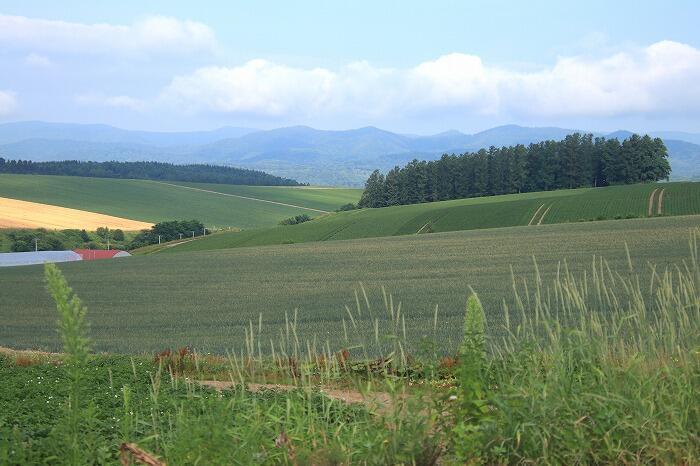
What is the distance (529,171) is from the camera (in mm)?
111438

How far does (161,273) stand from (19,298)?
8565 mm

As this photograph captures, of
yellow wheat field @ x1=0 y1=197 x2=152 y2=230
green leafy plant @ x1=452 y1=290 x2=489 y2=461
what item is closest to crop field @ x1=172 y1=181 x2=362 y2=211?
yellow wheat field @ x1=0 y1=197 x2=152 y2=230

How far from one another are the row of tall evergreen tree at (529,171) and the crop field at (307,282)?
55453 millimetres

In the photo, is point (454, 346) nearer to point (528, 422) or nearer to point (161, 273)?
point (528, 422)

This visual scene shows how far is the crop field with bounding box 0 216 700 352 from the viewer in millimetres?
21250

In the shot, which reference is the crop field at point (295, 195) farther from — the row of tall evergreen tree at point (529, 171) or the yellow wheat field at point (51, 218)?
the yellow wheat field at point (51, 218)

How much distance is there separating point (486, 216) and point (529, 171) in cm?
4418

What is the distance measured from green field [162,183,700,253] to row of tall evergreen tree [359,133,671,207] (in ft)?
84.8

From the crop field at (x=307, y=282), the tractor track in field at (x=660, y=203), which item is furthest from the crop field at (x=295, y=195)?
the crop field at (x=307, y=282)

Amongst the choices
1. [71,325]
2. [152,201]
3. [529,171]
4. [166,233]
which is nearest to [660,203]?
[529,171]

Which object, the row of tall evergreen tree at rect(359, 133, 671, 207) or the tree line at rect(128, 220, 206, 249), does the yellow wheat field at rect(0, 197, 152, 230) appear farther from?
the row of tall evergreen tree at rect(359, 133, 671, 207)

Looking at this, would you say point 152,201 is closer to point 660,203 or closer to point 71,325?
point 660,203

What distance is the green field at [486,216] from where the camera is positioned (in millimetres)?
64938

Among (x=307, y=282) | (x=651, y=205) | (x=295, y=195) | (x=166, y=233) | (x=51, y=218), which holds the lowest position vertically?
(x=166, y=233)
